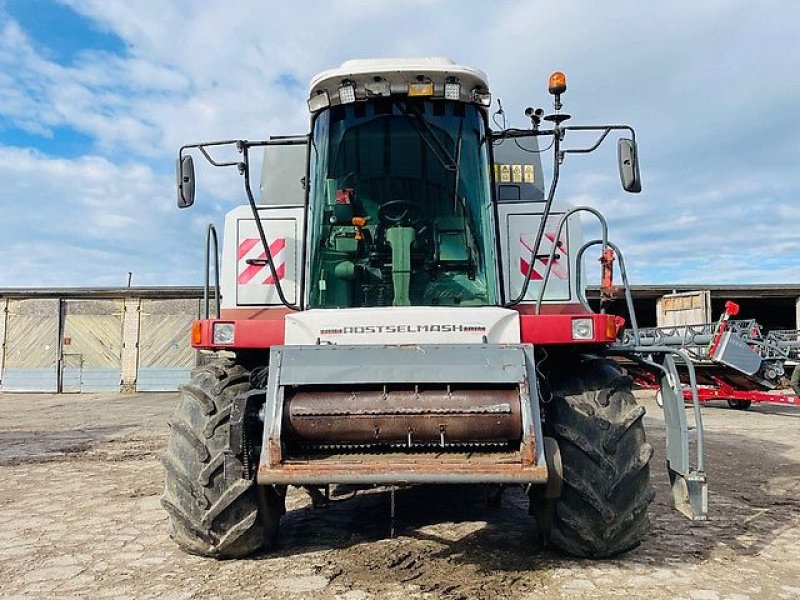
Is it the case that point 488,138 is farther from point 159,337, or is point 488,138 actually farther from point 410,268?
point 159,337

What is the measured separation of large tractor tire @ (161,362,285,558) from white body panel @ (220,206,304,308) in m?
1.00

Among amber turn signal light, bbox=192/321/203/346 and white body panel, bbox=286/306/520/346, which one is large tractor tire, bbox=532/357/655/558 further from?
amber turn signal light, bbox=192/321/203/346

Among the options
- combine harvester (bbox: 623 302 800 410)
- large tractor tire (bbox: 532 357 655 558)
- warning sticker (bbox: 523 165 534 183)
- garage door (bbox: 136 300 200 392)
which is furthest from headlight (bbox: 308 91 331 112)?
garage door (bbox: 136 300 200 392)

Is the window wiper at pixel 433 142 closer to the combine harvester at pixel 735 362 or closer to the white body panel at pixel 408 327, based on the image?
the white body panel at pixel 408 327

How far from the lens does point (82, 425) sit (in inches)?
508

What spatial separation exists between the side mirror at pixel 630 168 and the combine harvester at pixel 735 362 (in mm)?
9223

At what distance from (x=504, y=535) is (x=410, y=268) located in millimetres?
1918

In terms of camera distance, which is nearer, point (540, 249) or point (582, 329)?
point (582, 329)

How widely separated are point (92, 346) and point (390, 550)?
19.7 meters

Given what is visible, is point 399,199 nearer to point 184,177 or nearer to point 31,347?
point 184,177

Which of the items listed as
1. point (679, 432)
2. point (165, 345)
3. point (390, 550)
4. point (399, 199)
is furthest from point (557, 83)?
point (165, 345)

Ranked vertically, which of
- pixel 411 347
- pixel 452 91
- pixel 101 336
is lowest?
pixel 411 347

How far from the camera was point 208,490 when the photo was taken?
3.88 m

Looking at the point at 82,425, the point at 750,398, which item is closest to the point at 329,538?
the point at 82,425
